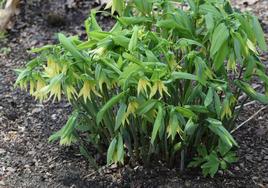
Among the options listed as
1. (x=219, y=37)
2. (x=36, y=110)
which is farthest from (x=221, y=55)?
(x=36, y=110)

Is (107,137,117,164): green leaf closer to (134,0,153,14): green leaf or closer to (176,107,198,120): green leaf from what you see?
(176,107,198,120): green leaf

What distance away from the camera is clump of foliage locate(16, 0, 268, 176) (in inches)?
79.5

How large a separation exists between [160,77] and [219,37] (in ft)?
0.81

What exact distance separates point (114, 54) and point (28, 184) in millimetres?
821

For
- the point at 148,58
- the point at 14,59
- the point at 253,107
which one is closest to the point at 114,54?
the point at 148,58

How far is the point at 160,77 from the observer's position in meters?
1.98

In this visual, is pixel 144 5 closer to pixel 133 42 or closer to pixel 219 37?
pixel 133 42

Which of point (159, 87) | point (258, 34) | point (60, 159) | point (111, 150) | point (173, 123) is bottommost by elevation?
point (60, 159)

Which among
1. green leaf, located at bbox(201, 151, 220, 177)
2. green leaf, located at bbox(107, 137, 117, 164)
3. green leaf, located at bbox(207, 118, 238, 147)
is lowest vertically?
green leaf, located at bbox(201, 151, 220, 177)

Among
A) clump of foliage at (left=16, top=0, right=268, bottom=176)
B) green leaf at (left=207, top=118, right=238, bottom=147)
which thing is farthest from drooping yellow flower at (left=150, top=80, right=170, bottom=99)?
green leaf at (left=207, top=118, right=238, bottom=147)

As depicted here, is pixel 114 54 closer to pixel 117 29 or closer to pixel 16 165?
pixel 117 29

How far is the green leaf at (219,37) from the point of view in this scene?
1960 mm

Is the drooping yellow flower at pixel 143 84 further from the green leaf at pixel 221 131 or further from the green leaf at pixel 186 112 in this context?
the green leaf at pixel 221 131

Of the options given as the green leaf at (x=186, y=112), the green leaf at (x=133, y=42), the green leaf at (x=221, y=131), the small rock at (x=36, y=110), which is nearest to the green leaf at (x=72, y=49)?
the green leaf at (x=133, y=42)
